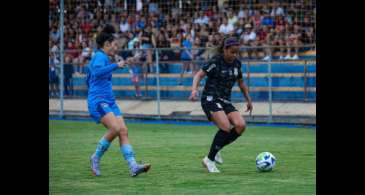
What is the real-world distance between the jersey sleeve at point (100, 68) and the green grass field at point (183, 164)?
4.65ft

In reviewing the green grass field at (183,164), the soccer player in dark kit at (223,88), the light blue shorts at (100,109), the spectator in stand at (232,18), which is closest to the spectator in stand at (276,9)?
the spectator in stand at (232,18)

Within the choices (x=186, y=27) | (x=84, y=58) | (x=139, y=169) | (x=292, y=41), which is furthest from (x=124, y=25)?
(x=139, y=169)

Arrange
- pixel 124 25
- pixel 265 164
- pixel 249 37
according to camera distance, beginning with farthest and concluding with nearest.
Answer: pixel 124 25 < pixel 249 37 < pixel 265 164

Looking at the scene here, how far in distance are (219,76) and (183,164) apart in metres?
1.55

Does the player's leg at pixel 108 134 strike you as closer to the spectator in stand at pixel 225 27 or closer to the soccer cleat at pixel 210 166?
the soccer cleat at pixel 210 166

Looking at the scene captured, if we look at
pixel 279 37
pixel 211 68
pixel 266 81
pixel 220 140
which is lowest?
pixel 220 140

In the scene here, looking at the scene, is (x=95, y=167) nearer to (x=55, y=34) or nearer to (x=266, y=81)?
(x=266, y=81)

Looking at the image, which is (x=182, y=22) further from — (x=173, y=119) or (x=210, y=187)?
(x=210, y=187)

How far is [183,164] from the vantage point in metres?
11.9

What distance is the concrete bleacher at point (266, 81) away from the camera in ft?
69.3

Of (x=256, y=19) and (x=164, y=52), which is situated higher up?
(x=256, y=19)

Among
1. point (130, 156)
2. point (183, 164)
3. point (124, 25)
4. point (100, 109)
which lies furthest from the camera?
point (124, 25)
